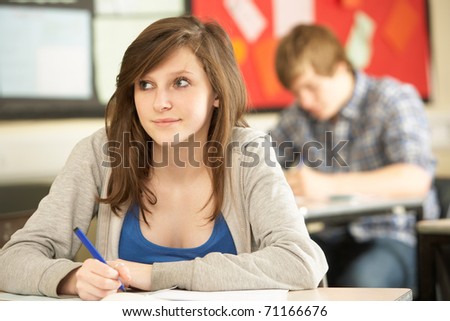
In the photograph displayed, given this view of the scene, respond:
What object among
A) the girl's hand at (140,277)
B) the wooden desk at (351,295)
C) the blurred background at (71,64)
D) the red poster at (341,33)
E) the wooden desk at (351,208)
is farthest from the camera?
the red poster at (341,33)

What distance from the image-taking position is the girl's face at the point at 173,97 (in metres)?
1.34

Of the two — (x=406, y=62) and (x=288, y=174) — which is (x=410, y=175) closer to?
(x=288, y=174)

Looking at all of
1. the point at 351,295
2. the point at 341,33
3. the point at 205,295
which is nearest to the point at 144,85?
the point at 205,295

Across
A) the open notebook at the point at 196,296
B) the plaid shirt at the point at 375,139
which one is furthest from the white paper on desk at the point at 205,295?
the plaid shirt at the point at 375,139

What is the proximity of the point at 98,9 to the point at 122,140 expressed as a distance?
78.1 inches

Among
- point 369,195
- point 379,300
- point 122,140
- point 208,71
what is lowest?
point 369,195

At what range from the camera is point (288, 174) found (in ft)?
10.2

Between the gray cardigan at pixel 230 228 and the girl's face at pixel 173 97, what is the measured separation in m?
0.13

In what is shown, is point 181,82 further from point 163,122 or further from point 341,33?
point 341,33

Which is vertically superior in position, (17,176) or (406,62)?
(406,62)

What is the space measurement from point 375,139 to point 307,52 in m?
0.45

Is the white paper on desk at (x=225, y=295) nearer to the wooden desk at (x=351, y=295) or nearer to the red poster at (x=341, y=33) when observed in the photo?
the wooden desk at (x=351, y=295)

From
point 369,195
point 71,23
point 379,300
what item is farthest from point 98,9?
point 379,300

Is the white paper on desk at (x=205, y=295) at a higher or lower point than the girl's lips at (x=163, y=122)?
lower
